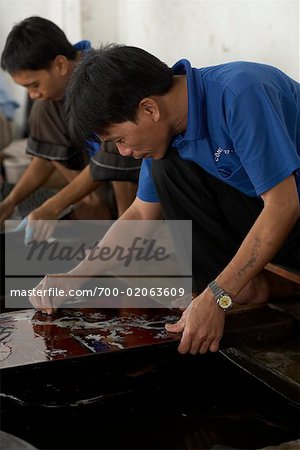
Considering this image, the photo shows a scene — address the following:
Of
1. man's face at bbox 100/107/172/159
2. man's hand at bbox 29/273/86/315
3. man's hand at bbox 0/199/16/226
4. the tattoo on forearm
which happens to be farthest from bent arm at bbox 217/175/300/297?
man's hand at bbox 0/199/16/226

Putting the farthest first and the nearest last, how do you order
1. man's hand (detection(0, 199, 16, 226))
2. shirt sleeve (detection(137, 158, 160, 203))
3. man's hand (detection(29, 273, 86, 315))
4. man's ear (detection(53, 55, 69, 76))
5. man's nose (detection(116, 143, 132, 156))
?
1. man's hand (detection(0, 199, 16, 226))
2. man's ear (detection(53, 55, 69, 76))
3. shirt sleeve (detection(137, 158, 160, 203))
4. man's hand (detection(29, 273, 86, 315))
5. man's nose (detection(116, 143, 132, 156))

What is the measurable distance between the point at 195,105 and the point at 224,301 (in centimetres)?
54

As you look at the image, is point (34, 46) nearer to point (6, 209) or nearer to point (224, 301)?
point (6, 209)

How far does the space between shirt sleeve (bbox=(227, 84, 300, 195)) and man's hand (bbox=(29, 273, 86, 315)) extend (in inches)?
29.7

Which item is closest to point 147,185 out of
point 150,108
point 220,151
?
point 220,151

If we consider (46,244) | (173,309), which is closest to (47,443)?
(173,309)

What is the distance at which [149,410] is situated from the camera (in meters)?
1.89

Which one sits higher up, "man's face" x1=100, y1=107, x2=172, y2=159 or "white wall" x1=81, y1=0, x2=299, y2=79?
"white wall" x1=81, y1=0, x2=299, y2=79

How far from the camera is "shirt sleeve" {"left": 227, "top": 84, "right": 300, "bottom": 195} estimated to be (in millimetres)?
1749

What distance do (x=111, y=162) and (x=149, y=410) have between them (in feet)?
4.14

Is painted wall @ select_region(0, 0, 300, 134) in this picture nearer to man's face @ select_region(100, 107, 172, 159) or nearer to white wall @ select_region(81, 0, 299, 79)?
white wall @ select_region(81, 0, 299, 79)

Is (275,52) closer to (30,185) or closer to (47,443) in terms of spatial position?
(30,185)

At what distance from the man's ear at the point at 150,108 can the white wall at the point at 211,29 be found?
3.67ft

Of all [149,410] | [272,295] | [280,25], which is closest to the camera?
[149,410]
